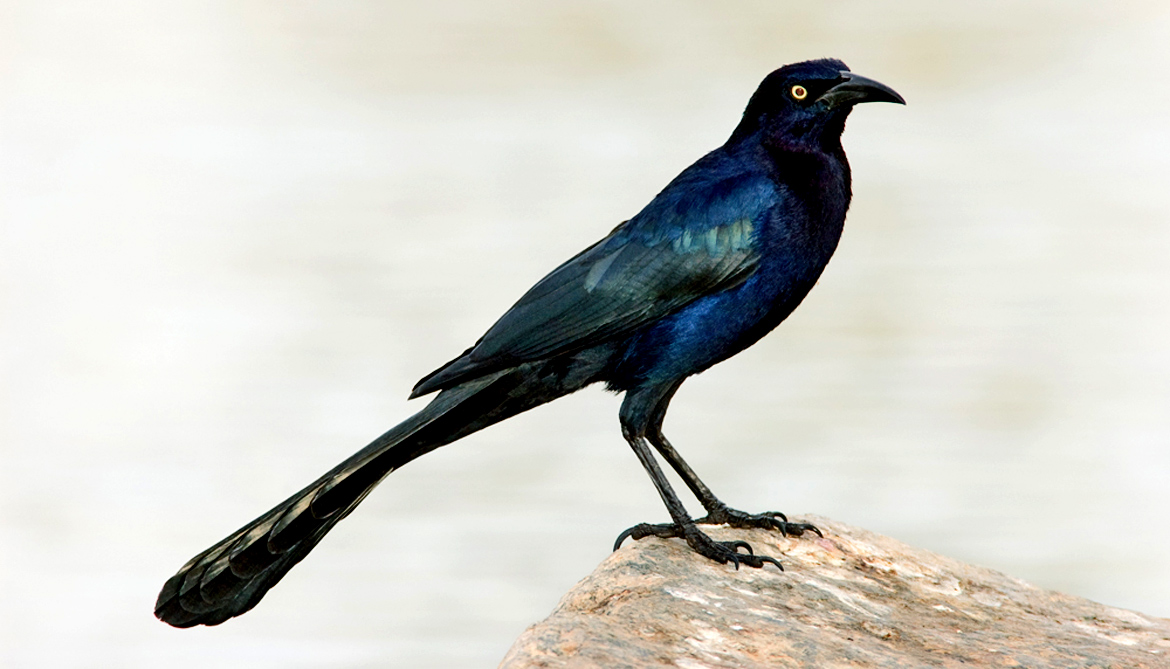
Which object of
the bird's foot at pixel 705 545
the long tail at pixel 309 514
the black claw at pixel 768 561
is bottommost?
the black claw at pixel 768 561

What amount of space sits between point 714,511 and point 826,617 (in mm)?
1018

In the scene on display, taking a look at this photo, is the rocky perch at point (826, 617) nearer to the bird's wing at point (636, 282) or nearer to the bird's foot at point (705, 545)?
the bird's foot at point (705, 545)

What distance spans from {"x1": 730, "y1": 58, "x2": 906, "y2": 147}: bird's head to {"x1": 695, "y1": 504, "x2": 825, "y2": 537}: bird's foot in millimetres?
1535

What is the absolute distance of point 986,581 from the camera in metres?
5.54

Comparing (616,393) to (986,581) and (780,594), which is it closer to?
(780,594)

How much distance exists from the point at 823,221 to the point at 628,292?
0.83 meters

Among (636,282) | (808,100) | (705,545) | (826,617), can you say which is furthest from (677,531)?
(808,100)

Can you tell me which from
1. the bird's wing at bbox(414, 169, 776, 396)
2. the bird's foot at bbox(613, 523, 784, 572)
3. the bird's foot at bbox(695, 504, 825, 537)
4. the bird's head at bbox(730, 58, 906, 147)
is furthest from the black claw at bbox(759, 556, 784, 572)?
the bird's head at bbox(730, 58, 906, 147)

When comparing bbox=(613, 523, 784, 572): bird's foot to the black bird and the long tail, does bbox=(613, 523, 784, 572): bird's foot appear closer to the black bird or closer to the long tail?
the black bird

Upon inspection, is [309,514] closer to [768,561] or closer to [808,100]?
[768,561]

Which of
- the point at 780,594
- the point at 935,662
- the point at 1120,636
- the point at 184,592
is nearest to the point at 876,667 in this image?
the point at 935,662

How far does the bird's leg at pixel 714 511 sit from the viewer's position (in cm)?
552

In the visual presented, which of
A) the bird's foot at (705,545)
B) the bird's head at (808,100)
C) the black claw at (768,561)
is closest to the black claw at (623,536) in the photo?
the bird's foot at (705,545)

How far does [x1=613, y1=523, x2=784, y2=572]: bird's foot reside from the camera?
5047mm
